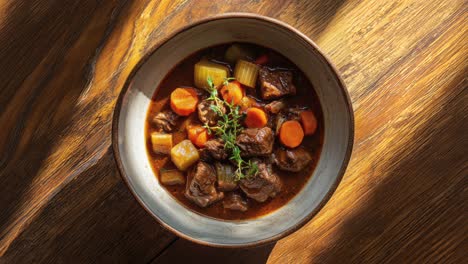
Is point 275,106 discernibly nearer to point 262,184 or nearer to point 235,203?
point 262,184

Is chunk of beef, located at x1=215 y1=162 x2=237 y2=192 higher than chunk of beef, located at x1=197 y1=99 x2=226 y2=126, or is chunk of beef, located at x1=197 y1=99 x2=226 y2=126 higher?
chunk of beef, located at x1=197 y1=99 x2=226 y2=126

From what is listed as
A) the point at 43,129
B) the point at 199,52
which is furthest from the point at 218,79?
the point at 43,129

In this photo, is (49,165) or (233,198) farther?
(49,165)

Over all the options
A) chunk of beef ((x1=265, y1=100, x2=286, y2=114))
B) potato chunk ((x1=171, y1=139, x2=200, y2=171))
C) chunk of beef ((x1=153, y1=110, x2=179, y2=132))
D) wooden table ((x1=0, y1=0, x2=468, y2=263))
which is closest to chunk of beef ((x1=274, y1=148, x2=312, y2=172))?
chunk of beef ((x1=265, y1=100, x2=286, y2=114))

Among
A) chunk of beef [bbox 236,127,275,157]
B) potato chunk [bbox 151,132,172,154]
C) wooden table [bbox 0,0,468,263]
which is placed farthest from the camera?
wooden table [bbox 0,0,468,263]

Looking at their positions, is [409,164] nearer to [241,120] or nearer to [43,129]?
[241,120]

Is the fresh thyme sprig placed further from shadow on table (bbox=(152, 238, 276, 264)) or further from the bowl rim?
shadow on table (bbox=(152, 238, 276, 264))

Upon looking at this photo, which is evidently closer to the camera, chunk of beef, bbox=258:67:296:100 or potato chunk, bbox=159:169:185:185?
chunk of beef, bbox=258:67:296:100
